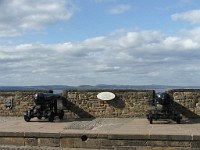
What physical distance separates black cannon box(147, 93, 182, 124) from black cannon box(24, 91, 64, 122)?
3360 mm

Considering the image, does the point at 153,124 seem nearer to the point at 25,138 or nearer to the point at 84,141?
the point at 84,141

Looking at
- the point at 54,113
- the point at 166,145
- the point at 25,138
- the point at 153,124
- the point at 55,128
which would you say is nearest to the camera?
the point at 166,145

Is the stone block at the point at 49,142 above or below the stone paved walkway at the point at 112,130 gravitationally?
below

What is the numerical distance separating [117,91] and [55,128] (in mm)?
4144

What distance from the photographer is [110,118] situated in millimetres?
15617

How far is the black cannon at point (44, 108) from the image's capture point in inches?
580

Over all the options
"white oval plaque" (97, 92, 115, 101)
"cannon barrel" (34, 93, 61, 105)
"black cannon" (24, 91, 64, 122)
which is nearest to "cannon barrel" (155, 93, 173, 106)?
"white oval plaque" (97, 92, 115, 101)

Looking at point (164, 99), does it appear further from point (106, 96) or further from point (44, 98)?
point (44, 98)

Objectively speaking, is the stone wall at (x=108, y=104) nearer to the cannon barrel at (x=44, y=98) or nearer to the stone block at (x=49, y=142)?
the cannon barrel at (x=44, y=98)

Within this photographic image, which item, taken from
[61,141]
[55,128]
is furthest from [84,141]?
[55,128]

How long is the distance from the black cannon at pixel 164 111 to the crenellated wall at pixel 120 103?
3.22 feet

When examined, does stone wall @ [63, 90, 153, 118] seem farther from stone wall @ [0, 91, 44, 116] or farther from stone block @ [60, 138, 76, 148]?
stone block @ [60, 138, 76, 148]

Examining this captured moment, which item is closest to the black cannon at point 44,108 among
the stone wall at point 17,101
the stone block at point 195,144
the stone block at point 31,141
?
the stone wall at point 17,101

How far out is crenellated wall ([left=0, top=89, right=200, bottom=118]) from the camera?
1545cm
